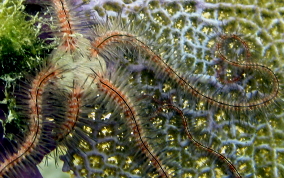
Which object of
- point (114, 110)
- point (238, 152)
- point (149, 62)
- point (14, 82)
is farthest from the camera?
point (238, 152)

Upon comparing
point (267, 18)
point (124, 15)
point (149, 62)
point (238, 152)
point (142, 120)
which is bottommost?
point (238, 152)

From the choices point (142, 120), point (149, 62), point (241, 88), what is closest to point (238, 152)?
point (241, 88)

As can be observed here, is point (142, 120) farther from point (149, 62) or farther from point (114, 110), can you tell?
point (149, 62)

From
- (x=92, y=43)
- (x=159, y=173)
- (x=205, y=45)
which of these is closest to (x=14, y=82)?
(x=92, y=43)

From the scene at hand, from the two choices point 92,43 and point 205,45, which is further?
point 205,45

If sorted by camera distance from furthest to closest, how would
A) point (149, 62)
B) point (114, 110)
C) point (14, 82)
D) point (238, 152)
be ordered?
point (238, 152) < point (149, 62) < point (114, 110) < point (14, 82)

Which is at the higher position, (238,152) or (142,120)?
(142,120)
